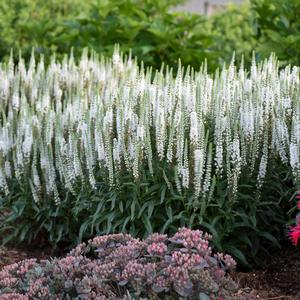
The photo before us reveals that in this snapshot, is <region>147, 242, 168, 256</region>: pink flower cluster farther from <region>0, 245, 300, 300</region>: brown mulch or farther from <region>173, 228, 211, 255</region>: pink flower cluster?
<region>0, 245, 300, 300</region>: brown mulch

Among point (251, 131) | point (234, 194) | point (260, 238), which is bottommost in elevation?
point (260, 238)

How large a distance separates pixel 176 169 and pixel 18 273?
4.83ft

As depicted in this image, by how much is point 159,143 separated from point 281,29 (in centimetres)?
370

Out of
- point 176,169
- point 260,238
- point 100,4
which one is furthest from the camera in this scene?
point 100,4

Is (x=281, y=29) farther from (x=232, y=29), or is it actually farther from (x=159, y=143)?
(x=232, y=29)

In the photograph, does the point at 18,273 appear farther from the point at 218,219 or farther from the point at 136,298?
the point at 218,219

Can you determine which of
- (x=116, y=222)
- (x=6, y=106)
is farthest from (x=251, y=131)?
(x=6, y=106)

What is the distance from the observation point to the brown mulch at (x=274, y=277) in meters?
4.71

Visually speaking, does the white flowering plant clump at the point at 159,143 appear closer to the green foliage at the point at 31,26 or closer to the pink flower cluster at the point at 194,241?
the pink flower cluster at the point at 194,241

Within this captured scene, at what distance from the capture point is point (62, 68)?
24.6 feet

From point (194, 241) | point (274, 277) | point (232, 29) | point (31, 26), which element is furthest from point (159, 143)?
point (232, 29)

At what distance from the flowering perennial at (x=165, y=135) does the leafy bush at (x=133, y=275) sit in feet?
3.87

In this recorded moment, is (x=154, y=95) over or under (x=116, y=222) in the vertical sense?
over

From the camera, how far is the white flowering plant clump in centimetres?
513
